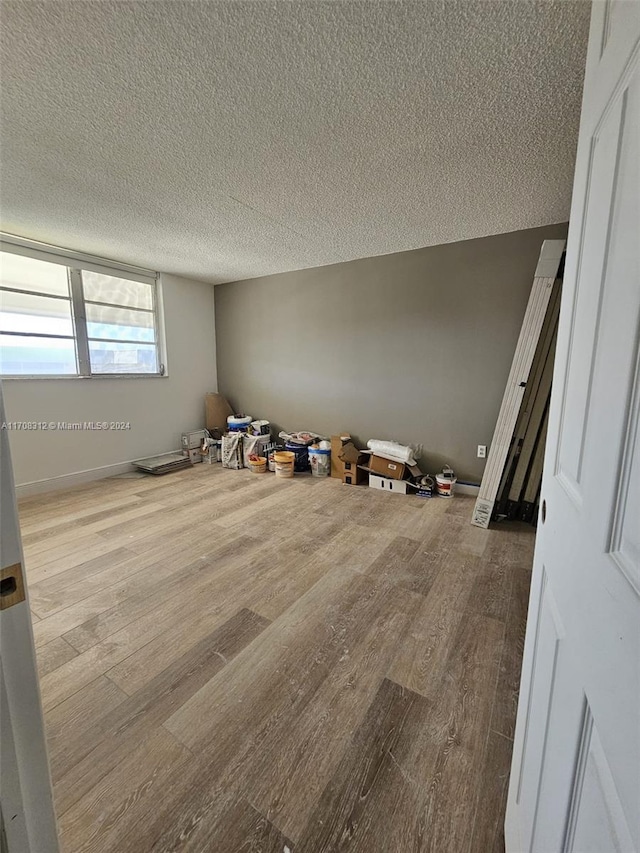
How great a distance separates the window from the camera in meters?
3.12

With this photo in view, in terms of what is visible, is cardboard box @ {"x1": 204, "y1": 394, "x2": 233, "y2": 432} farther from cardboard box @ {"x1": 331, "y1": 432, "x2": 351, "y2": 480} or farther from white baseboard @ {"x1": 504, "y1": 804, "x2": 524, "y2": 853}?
white baseboard @ {"x1": 504, "y1": 804, "x2": 524, "y2": 853}

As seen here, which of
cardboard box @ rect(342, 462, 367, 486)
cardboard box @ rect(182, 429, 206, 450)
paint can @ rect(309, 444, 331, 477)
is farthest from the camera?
cardboard box @ rect(182, 429, 206, 450)

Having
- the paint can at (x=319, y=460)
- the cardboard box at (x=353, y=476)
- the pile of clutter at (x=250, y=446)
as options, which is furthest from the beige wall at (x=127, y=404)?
the cardboard box at (x=353, y=476)

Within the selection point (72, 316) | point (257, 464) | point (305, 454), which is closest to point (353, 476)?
point (305, 454)

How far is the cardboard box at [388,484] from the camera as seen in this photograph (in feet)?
11.4

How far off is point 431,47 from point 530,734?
87.9 inches

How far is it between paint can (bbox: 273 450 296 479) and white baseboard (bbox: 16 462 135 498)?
6.03 feet

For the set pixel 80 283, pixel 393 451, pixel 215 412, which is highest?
pixel 80 283

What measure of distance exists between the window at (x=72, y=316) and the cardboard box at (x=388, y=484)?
309cm

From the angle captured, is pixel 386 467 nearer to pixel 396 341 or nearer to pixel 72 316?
pixel 396 341

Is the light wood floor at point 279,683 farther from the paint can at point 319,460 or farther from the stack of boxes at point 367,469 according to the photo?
the paint can at point 319,460

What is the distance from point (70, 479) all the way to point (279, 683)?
3434mm

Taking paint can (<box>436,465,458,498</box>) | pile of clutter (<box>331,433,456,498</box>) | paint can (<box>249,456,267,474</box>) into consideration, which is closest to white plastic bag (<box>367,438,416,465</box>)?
pile of clutter (<box>331,433,456,498</box>)

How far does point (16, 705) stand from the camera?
520 millimetres
